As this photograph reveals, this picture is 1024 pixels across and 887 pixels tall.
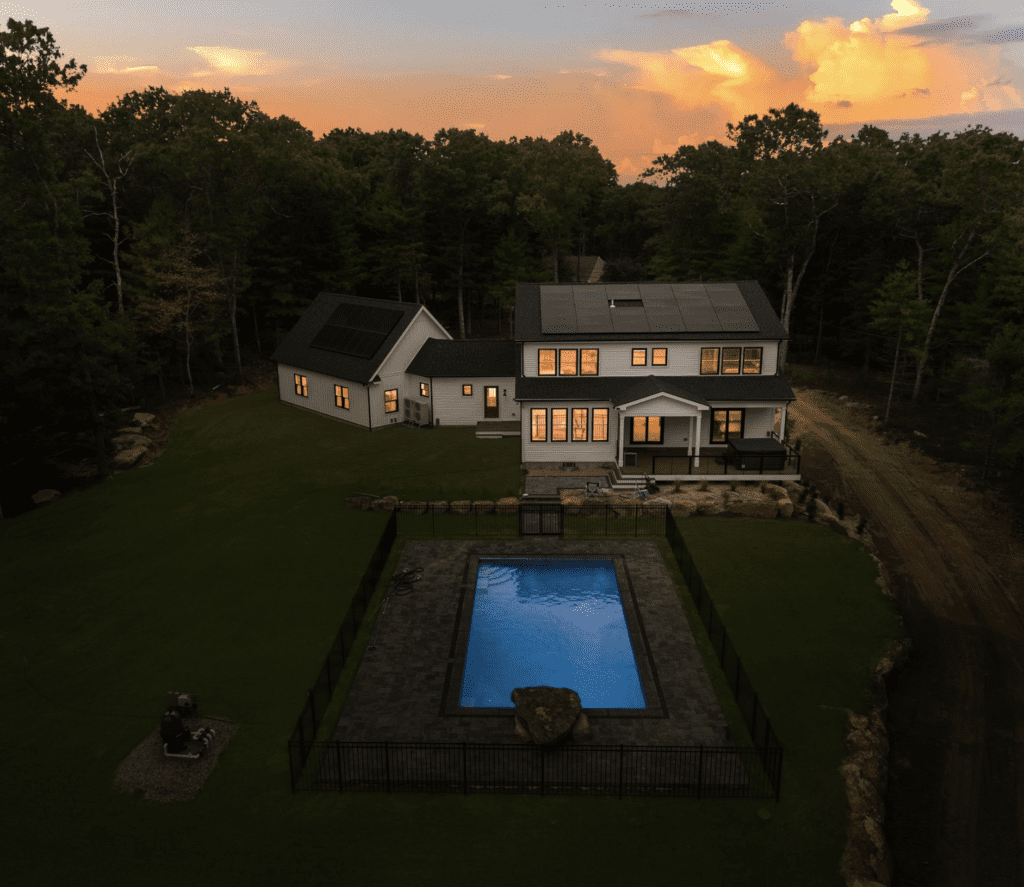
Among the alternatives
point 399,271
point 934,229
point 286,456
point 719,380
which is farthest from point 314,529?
point 934,229

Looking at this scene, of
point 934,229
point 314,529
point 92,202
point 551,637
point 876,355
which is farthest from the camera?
point 876,355

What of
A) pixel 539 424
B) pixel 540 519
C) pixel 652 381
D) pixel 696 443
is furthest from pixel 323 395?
pixel 696 443

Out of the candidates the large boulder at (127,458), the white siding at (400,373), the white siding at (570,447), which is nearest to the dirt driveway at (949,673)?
the white siding at (570,447)

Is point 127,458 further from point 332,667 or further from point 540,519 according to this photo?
point 332,667

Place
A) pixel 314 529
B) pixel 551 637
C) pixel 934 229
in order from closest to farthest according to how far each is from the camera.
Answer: pixel 551 637 < pixel 314 529 < pixel 934 229

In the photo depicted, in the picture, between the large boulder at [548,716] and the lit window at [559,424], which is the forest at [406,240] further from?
the large boulder at [548,716]

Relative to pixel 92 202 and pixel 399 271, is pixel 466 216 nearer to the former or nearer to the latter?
pixel 399 271
